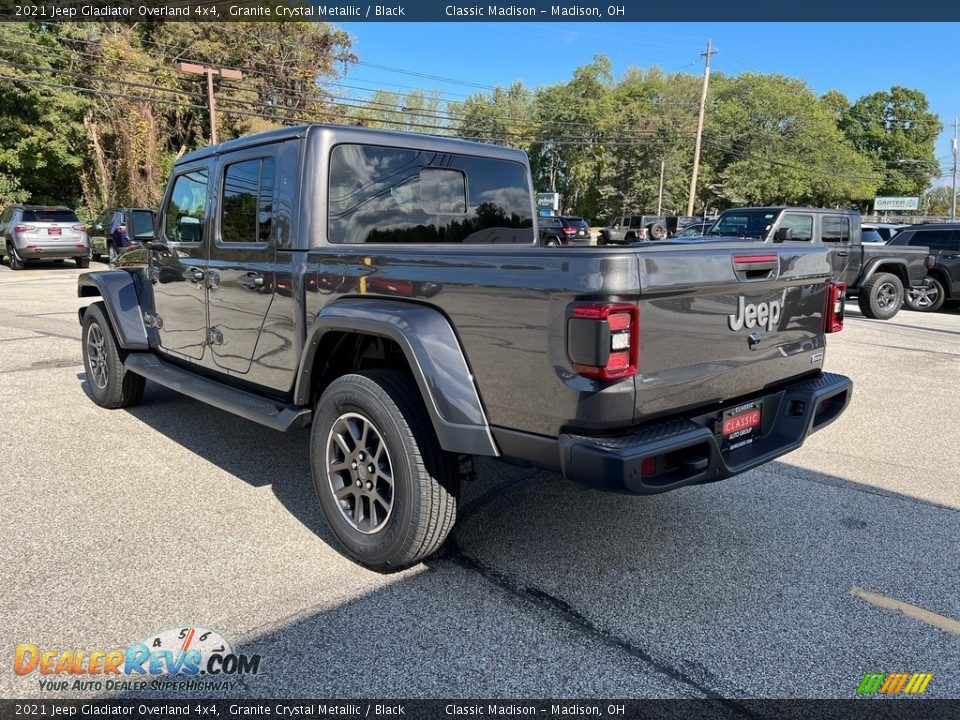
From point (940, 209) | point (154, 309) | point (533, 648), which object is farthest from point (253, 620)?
point (940, 209)

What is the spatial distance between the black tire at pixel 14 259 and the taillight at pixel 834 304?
20.8m

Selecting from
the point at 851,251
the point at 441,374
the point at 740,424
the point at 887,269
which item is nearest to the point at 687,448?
the point at 740,424

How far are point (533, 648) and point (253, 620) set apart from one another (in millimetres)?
1124

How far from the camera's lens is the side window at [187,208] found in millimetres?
4406

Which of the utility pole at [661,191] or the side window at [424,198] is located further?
the utility pole at [661,191]

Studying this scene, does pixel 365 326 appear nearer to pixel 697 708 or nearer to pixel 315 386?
pixel 315 386

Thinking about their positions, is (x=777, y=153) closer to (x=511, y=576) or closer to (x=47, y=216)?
(x=47, y=216)

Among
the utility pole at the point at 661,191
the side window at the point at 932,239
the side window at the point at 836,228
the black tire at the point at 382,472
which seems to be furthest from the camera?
the utility pole at the point at 661,191

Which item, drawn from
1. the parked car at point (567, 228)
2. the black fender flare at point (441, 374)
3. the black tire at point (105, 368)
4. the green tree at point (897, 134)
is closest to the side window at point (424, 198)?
the black fender flare at point (441, 374)

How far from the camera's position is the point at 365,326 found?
3.01 m

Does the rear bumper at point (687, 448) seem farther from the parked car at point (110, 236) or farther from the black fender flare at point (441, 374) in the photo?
the parked car at point (110, 236)

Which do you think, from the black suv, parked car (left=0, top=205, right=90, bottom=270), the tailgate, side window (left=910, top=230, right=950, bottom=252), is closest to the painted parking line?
the tailgate

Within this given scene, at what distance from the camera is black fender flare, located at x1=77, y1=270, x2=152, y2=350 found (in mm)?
5180

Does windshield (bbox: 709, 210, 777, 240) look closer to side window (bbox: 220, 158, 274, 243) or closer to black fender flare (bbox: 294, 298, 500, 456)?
side window (bbox: 220, 158, 274, 243)
